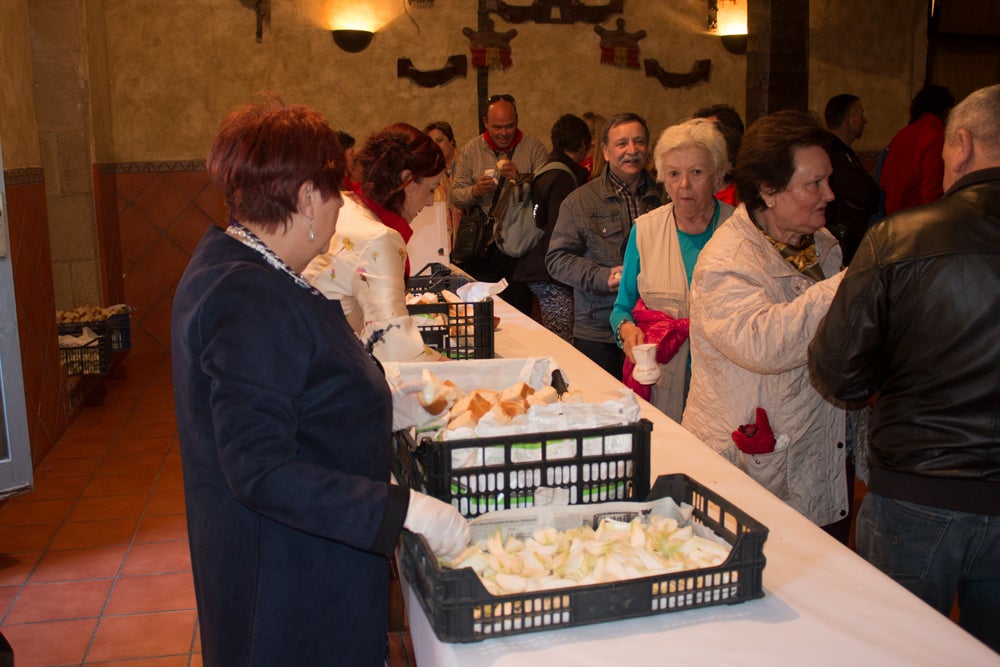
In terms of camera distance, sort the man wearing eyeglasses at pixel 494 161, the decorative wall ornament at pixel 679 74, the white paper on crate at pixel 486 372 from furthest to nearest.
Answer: the decorative wall ornament at pixel 679 74 → the man wearing eyeglasses at pixel 494 161 → the white paper on crate at pixel 486 372

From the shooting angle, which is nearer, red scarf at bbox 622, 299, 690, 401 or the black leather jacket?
the black leather jacket

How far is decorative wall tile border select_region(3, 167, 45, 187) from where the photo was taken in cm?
484

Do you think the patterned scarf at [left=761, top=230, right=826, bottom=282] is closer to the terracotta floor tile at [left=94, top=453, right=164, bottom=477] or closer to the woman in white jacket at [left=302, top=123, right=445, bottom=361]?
the woman in white jacket at [left=302, top=123, right=445, bottom=361]

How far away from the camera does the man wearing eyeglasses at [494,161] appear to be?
5965mm

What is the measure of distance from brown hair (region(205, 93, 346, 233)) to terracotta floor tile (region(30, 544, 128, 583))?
2646mm

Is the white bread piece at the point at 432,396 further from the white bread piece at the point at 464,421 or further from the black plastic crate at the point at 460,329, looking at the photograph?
the black plastic crate at the point at 460,329

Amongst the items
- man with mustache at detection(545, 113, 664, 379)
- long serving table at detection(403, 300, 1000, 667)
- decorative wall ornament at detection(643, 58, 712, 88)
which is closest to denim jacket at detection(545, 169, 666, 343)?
man with mustache at detection(545, 113, 664, 379)

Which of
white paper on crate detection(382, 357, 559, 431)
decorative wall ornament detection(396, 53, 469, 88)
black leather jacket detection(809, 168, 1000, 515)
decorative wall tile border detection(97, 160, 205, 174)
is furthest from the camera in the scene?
decorative wall ornament detection(396, 53, 469, 88)

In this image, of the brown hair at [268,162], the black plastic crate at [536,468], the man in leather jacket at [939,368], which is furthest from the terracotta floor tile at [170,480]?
the man in leather jacket at [939,368]

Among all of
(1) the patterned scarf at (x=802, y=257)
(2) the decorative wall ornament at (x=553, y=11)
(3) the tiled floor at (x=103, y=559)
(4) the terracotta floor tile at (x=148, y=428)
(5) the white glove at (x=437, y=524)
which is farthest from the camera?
(2) the decorative wall ornament at (x=553, y=11)

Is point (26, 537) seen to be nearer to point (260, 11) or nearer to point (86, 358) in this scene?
point (86, 358)

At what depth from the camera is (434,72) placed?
8.18 meters

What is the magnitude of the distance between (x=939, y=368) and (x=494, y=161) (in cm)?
497

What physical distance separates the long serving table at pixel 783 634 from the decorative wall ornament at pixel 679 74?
7.50 meters
